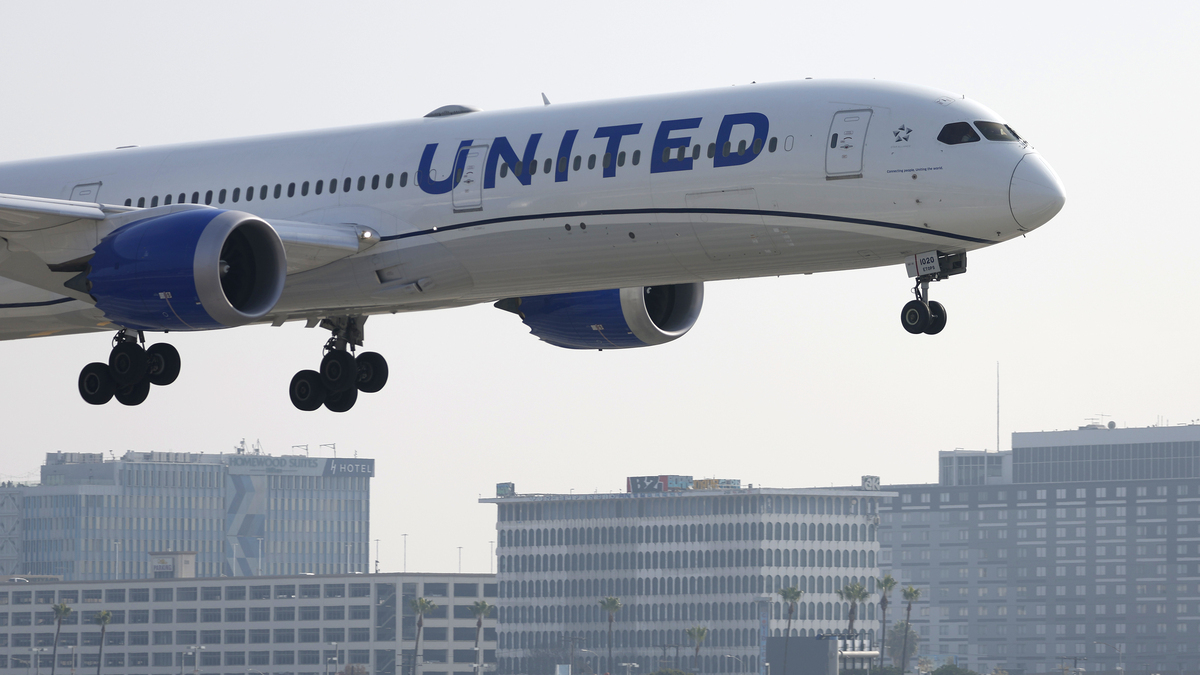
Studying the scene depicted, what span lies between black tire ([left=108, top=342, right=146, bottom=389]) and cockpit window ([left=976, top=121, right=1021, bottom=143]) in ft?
65.6

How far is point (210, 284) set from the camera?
125ft

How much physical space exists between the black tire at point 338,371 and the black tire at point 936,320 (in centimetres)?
1598

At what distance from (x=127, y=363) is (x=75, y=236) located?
518cm

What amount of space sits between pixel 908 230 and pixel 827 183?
1.76 metres

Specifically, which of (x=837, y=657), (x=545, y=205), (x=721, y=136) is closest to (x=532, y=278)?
Result: (x=545, y=205)

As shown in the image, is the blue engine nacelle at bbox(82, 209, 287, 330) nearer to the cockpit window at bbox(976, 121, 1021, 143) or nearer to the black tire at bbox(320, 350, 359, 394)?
the black tire at bbox(320, 350, 359, 394)

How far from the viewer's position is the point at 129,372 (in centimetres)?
4488

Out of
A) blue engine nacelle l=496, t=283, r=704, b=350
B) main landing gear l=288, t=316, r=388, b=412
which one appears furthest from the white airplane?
blue engine nacelle l=496, t=283, r=704, b=350

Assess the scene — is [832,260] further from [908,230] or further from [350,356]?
[350,356]

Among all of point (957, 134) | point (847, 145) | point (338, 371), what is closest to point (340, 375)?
point (338, 371)

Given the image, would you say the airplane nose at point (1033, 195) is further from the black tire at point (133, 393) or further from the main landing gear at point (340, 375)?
the black tire at point (133, 393)

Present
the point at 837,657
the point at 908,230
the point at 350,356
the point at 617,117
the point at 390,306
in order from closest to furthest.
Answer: the point at 908,230 → the point at 617,117 → the point at 390,306 → the point at 350,356 → the point at 837,657

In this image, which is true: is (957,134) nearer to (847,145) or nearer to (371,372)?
(847,145)

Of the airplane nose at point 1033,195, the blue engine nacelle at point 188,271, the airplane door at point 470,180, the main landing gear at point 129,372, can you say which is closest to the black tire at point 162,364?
the main landing gear at point 129,372
